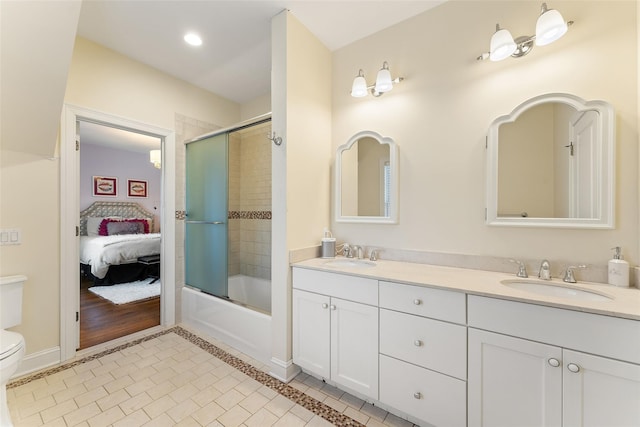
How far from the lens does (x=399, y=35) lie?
2.04 metres

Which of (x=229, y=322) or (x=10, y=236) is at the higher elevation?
(x=10, y=236)

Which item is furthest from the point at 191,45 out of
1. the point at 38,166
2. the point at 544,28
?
the point at 544,28

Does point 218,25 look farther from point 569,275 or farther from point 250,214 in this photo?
point 569,275

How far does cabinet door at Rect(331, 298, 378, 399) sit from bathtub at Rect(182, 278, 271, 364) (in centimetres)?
62

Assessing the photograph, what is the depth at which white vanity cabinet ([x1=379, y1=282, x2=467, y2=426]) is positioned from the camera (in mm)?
1311

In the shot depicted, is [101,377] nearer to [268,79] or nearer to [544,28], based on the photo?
[268,79]

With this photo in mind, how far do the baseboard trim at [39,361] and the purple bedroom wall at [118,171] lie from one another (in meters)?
3.83

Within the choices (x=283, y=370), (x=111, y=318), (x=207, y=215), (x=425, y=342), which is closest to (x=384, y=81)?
(x=425, y=342)

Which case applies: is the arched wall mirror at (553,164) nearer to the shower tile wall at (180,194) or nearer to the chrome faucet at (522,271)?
the chrome faucet at (522,271)

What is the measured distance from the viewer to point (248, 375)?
1.97 m

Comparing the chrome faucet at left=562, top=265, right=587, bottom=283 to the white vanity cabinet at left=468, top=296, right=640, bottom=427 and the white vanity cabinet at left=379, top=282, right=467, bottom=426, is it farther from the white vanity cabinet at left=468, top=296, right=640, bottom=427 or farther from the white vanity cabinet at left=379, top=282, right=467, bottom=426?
the white vanity cabinet at left=379, top=282, right=467, bottom=426

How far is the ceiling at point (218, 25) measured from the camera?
1.87 meters

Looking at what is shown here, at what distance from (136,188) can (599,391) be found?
7428 millimetres


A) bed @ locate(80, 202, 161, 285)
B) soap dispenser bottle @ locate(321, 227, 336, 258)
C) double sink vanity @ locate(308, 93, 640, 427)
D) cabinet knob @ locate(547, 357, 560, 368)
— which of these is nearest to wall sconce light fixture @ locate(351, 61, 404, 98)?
double sink vanity @ locate(308, 93, 640, 427)
